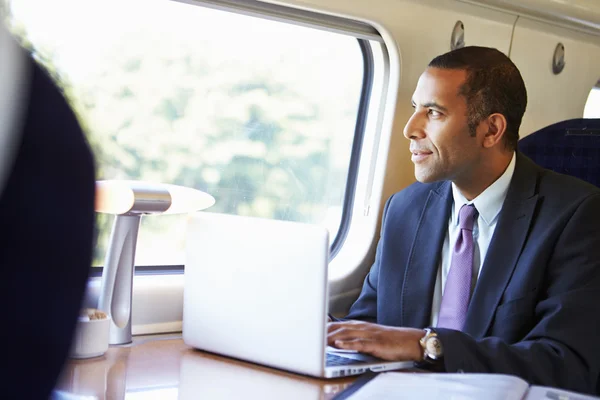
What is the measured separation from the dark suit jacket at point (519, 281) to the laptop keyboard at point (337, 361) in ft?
0.70

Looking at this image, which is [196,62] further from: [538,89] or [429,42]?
[538,89]

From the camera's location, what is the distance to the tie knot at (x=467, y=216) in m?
2.15

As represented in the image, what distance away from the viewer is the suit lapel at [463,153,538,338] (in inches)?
77.7

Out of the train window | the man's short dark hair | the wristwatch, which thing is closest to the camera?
the wristwatch

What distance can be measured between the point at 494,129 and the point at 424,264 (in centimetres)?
44

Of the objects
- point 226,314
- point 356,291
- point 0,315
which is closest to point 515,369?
point 226,314

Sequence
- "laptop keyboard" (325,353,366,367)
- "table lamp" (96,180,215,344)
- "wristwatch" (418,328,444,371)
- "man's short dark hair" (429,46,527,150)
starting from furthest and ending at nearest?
"man's short dark hair" (429,46,527,150), "table lamp" (96,180,215,344), "wristwatch" (418,328,444,371), "laptop keyboard" (325,353,366,367)

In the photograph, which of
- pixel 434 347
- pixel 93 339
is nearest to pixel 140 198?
pixel 93 339

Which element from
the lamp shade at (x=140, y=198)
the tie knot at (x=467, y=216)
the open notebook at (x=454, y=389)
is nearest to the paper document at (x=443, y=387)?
the open notebook at (x=454, y=389)

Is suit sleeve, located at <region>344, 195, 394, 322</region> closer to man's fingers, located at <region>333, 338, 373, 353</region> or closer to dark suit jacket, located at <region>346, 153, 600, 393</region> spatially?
dark suit jacket, located at <region>346, 153, 600, 393</region>

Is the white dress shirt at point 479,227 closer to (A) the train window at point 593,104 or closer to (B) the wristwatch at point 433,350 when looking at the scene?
(B) the wristwatch at point 433,350

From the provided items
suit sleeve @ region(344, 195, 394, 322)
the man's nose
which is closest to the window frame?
suit sleeve @ region(344, 195, 394, 322)

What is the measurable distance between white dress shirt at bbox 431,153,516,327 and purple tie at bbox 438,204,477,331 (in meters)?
0.02

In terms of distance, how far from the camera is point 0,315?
46cm
